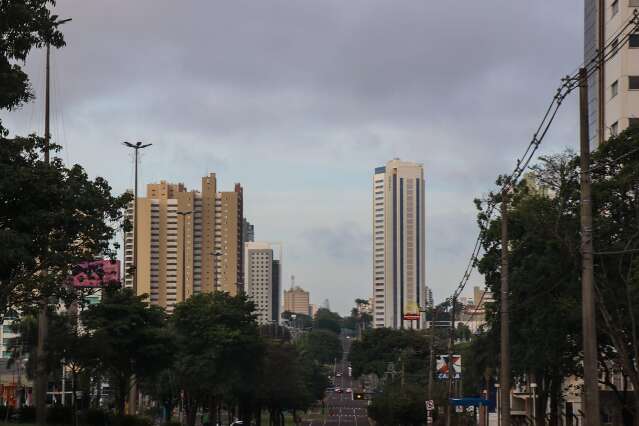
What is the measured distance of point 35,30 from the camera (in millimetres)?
26391

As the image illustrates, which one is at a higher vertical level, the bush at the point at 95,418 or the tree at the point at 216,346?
the tree at the point at 216,346

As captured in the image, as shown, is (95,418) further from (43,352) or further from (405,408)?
(405,408)

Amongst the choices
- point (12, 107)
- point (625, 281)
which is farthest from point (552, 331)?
point (12, 107)

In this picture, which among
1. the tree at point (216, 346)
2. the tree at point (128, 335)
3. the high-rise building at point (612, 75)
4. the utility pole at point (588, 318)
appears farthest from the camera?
the high-rise building at point (612, 75)

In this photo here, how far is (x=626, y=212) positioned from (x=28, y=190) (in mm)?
24316

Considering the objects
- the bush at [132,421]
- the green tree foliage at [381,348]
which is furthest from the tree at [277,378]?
the green tree foliage at [381,348]

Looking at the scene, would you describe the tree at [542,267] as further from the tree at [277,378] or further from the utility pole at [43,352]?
the tree at [277,378]

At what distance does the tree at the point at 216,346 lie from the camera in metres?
69.6

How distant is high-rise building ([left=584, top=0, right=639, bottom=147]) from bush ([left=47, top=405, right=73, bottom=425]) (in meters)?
41.2

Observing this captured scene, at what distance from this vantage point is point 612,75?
74.8 meters

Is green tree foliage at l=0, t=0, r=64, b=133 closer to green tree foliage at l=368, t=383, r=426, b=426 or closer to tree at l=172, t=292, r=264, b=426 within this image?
tree at l=172, t=292, r=264, b=426

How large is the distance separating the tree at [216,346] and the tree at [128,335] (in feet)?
47.4

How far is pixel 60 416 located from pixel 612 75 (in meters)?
46.2

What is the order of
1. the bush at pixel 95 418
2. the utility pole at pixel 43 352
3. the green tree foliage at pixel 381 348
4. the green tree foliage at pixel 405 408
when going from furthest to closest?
the green tree foliage at pixel 381 348 < the green tree foliage at pixel 405 408 < the bush at pixel 95 418 < the utility pole at pixel 43 352
